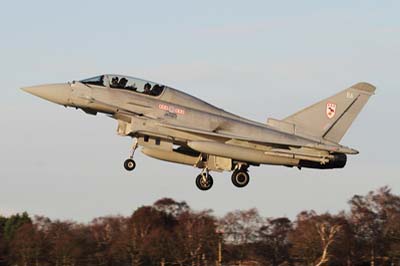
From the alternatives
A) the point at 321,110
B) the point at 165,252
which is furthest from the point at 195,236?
the point at 321,110

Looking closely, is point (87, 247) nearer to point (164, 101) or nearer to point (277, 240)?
point (277, 240)

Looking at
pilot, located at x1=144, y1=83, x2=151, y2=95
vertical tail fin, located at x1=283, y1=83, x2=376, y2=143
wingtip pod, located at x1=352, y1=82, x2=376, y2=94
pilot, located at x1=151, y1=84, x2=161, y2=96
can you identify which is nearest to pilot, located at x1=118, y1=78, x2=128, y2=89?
pilot, located at x1=144, y1=83, x2=151, y2=95

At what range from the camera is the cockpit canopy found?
37.4 metres

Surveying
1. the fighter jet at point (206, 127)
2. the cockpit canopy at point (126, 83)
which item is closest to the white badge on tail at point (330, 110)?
the fighter jet at point (206, 127)

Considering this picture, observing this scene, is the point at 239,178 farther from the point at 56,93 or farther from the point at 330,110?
the point at 56,93

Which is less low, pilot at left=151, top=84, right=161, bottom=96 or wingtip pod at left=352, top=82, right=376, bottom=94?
wingtip pod at left=352, top=82, right=376, bottom=94

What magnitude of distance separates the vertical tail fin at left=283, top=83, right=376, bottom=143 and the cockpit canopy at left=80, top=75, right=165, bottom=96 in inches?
213

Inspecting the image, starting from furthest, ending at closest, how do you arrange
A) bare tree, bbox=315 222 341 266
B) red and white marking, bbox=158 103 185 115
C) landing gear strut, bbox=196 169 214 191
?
bare tree, bbox=315 222 341 266, landing gear strut, bbox=196 169 214 191, red and white marking, bbox=158 103 185 115

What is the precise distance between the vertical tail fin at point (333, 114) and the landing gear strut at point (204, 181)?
3.79 metres

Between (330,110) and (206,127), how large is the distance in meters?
5.06

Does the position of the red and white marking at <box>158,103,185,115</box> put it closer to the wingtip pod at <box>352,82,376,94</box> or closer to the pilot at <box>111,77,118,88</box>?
the pilot at <box>111,77,118,88</box>

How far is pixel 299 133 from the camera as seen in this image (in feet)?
127

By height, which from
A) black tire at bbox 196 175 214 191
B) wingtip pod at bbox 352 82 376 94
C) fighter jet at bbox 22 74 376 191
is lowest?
black tire at bbox 196 175 214 191

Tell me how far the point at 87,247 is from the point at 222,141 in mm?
31125
